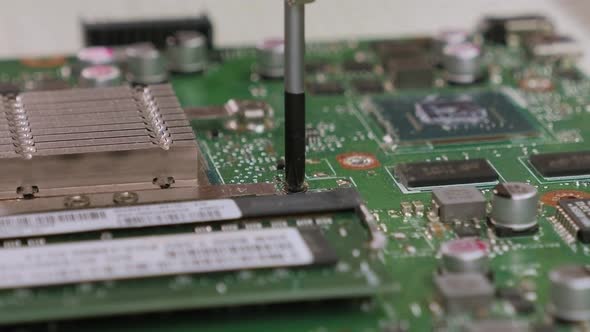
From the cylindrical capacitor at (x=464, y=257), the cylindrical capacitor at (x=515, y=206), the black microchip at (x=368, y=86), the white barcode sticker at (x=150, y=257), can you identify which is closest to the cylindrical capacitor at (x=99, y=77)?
the black microchip at (x=368, y=86)

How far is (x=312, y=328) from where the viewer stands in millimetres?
4246

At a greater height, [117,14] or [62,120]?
[62,120]

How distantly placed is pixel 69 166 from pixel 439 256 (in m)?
1.73

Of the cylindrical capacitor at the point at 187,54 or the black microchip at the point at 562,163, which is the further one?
the cylindrical capacitor at the point at 187,54

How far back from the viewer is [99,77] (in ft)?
21.9

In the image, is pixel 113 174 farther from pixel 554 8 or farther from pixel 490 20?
pixel 554 8

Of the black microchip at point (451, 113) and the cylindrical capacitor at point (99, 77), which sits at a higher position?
the cylindrical capacitor at point (99, 77)

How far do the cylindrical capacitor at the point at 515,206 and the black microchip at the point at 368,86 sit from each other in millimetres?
2100

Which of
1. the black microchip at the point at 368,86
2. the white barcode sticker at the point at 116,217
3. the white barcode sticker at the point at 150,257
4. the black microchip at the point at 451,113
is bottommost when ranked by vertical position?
the black microchip at the point at 368,86

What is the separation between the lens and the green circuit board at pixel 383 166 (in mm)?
4258

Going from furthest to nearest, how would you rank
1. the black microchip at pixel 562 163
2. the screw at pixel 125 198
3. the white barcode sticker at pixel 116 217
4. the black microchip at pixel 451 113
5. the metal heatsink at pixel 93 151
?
the black microchip at pixel 451 113, the black microchip at pixel 562 163, the metal heatsink at pixel 93 151, the screw at pixel 125 198, the white barcode sticker at pixel 116 217

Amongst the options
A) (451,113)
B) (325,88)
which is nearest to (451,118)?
(451,113)

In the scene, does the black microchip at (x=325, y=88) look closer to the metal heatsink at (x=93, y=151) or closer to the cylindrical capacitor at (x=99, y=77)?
the cylindrical capacitor at (x=99, y=77)

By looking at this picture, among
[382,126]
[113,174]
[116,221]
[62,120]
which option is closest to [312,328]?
[116,221]
